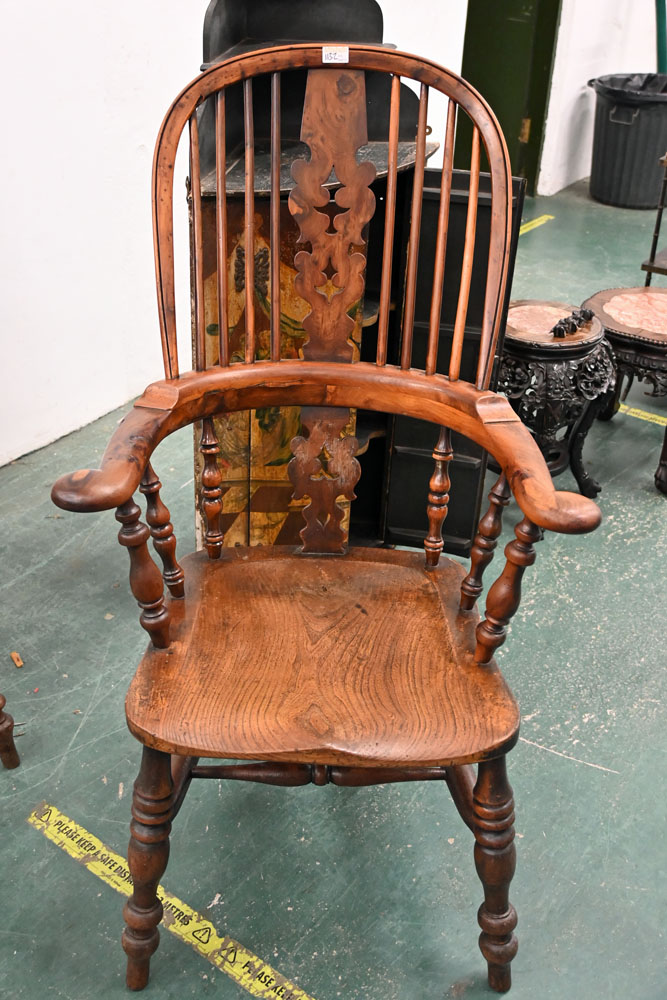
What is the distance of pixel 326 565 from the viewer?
152cm

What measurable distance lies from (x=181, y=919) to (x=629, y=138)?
4943 millimetres

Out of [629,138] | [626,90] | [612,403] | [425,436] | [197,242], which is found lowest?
[612,403]

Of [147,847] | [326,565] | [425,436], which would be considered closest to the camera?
[147,847]

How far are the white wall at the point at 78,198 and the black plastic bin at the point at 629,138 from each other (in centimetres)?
319

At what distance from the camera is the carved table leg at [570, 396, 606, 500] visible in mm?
2643

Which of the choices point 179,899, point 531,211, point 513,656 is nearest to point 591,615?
point 513,656

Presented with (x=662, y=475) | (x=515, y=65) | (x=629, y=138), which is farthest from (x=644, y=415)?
(x=515, y=65)

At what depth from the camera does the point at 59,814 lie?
66.2 inches

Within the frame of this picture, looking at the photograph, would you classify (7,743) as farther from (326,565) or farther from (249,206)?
(249,206)

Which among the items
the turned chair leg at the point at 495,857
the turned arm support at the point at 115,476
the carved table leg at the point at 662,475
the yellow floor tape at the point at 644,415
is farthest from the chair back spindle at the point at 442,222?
the yellow floor tape at the point at 644,415

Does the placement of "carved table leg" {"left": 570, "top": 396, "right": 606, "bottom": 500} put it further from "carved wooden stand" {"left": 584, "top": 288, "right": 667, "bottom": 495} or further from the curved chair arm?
the curved chair arm

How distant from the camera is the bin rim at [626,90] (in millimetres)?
4984

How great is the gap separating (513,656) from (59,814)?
103 centimetres

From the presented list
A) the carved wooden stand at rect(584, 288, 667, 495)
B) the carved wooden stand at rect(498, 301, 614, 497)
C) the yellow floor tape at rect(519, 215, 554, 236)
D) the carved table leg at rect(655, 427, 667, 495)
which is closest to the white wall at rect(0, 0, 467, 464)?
the carved wooden stand at rect(498, 301, 614, 497)
